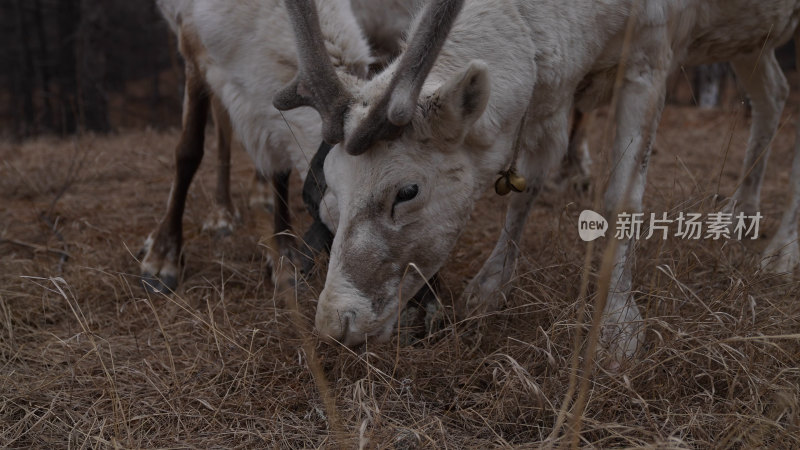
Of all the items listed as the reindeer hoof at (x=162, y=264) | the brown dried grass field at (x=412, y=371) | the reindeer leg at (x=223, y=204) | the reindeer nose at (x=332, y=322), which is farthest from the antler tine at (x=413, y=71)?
the reindeer leg at (x=223, y=204)

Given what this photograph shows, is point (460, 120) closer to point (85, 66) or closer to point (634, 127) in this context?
point (634, 127)

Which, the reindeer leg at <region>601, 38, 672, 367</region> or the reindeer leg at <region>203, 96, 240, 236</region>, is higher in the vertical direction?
the reindeer leg at <region>601, 38, 672, 367</region>

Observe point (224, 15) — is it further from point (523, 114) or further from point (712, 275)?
point (712, 275)

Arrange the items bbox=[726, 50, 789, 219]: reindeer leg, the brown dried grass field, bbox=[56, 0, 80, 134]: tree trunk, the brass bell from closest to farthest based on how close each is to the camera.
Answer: the brown dried grass field, the brass bell, bbox=[726, 50, 789, 219]: reindeer leg, bbox=[56, 0, 80, 134]: tree trunk

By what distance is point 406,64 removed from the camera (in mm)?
2184

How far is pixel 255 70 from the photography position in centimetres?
305

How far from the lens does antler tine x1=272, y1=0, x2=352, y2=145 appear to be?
2.34m

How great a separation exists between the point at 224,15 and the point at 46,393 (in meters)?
1.78

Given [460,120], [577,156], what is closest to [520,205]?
[460,120]

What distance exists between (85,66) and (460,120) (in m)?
10.6

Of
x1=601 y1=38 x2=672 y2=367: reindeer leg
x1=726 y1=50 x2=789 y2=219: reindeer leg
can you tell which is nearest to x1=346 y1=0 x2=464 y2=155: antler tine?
x1=601 y1=38 x2=672 y2=367: reindeer leg

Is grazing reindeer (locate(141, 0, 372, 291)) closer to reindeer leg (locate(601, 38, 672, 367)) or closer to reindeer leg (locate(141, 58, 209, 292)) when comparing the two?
reindeer leg (locate(141, 58, 209, 292))

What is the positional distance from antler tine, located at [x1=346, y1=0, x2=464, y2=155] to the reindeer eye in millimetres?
223

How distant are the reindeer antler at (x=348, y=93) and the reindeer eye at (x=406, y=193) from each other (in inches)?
7.0
